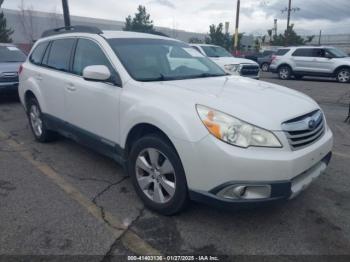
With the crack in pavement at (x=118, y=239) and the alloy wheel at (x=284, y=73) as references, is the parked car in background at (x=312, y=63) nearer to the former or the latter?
the alloy wheel at (x=284, y=73)

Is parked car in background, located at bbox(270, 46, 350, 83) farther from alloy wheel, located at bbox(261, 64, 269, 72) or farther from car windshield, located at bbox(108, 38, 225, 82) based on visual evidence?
car windshield, located at bbox(108, 38, 225, 82)

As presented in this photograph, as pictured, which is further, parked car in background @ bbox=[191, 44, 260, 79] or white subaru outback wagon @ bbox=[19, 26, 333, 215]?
parked car in background @ bbox=[191, 44, 260, 79]

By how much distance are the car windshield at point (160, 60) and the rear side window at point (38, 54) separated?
2044 mm

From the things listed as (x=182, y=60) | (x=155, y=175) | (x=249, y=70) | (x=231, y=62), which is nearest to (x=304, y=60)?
(x=249, y=70)

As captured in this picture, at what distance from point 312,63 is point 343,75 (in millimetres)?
1568

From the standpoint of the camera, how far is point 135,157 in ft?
11.1

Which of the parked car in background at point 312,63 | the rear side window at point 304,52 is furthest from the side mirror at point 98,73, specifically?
the rear side window at point 304,52

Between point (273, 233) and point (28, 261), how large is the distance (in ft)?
6.71

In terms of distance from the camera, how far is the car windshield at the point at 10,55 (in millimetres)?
10034

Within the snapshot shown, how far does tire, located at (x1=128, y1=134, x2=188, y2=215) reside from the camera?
2990 millimetres

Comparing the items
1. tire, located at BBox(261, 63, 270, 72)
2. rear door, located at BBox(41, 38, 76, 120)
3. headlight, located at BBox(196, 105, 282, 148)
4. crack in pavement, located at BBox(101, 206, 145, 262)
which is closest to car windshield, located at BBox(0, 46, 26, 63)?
rear door, located at BBox(41, 38, 76, 120)

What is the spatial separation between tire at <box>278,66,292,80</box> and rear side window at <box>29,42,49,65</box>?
14555mm

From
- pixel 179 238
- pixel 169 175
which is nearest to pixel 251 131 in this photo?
pixel 169 175

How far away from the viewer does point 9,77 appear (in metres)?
9.21
